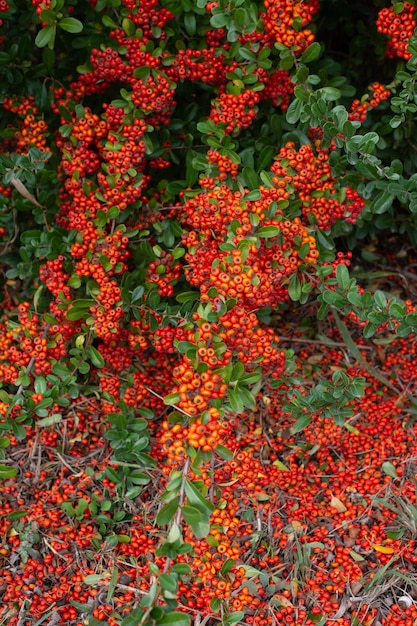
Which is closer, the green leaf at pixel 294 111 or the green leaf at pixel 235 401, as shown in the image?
the green leaf at pixel 235 401

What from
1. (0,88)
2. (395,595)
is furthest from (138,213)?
(395,595)

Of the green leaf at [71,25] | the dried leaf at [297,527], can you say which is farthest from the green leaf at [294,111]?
the dried leaf at [297,527]

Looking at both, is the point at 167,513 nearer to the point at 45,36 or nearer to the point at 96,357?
the point at 96,357

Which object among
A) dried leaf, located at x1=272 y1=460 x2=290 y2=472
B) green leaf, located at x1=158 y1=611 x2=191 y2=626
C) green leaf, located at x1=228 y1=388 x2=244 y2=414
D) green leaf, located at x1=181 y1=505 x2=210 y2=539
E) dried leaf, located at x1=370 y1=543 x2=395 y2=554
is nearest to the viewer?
green leaf, located at x1=158 y1=611 x2=191 y2=626

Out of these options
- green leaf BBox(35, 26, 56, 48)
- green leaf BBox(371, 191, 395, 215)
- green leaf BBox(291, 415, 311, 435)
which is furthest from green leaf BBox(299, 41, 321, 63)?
green leaf BBox(291, 415, 311, 435)

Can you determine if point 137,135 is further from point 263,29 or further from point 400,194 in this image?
point 400,194

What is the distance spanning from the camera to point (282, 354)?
9.12ft

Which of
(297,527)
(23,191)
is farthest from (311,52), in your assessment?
(297,527)

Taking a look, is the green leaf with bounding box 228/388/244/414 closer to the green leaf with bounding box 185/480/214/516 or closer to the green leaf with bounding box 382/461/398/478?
the green leaf with bounding box 185/480/214/516

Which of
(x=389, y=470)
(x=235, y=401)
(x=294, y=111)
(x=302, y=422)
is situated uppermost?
(x=294, y=111)

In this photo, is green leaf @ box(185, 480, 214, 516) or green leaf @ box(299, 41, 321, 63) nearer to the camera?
green leaf @ box(185, 480, 214, 516)

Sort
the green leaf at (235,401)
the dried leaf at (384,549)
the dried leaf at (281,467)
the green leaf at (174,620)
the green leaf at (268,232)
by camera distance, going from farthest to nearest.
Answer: the dried leaf at (281,467), the dried leaf at (384,549), the green leaf at (268,232), the green leaf at (235,401), the green leaf at (174,620)

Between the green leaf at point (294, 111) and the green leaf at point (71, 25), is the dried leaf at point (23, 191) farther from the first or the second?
the green leaf at point (294, 111)

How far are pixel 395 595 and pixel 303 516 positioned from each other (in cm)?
50
